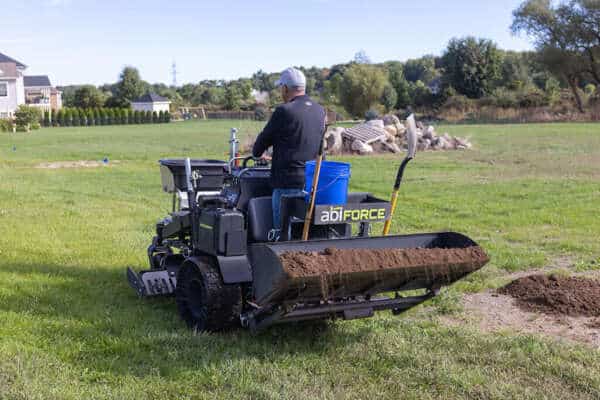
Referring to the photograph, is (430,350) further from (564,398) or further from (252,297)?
(252,297)

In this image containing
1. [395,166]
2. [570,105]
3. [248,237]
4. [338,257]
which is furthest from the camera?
[570,105]

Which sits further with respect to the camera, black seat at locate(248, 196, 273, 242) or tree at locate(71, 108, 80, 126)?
tree at locate(71, 108, 80, 126)

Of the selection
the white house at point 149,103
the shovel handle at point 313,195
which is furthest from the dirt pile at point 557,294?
the white house at point 149,103

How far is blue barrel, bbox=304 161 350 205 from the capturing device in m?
5.29

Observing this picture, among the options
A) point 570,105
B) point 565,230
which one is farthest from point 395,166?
point 570,105

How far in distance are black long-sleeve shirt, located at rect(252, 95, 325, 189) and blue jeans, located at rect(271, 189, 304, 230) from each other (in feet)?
0.13

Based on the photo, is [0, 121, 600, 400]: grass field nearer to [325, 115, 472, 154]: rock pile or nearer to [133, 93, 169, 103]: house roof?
[325, 115, 472, 154]: rock pile

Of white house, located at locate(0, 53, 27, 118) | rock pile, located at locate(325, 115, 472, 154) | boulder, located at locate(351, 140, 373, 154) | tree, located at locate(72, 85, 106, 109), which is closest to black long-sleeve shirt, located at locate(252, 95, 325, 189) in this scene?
rock pile, located at locate(325, 115, 472, 154)

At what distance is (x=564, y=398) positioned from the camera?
4.48 m

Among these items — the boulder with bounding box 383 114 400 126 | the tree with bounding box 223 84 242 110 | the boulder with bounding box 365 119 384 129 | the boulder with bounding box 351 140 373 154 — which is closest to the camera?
the boulder with bounding box 351 140 373 154

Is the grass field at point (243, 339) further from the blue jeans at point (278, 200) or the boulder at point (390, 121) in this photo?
the boulder at point (390, 121)

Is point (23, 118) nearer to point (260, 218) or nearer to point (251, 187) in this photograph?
point (251, 187)

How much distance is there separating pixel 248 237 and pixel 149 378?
4.72ft

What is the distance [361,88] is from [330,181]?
54888 mm
